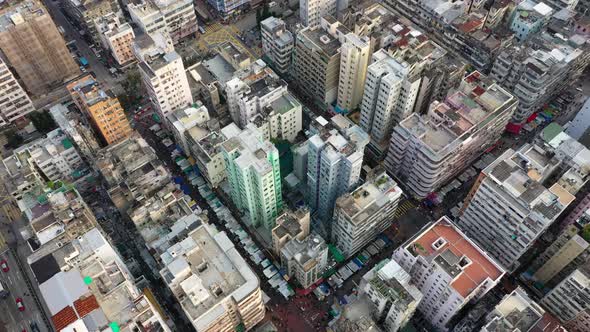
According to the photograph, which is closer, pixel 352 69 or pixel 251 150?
pixel 251 150

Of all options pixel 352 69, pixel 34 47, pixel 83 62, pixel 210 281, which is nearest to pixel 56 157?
pixel 34 47

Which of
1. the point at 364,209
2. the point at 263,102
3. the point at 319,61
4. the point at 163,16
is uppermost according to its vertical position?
the point at 163,16

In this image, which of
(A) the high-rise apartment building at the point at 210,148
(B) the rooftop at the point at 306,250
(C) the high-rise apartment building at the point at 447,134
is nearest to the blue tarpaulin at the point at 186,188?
(A) the high-rise apartment building at the point at 210,148

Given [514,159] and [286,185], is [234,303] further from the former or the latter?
[514,159]

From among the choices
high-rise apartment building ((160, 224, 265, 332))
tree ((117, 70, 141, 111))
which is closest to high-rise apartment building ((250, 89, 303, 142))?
high-rise apartment building ((160, 224, 265, 332))

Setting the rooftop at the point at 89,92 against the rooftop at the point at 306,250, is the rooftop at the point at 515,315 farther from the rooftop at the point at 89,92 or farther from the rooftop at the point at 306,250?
the rooftop at the point at 89,92

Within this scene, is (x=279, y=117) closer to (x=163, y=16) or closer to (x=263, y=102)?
(x=263, y=102)
